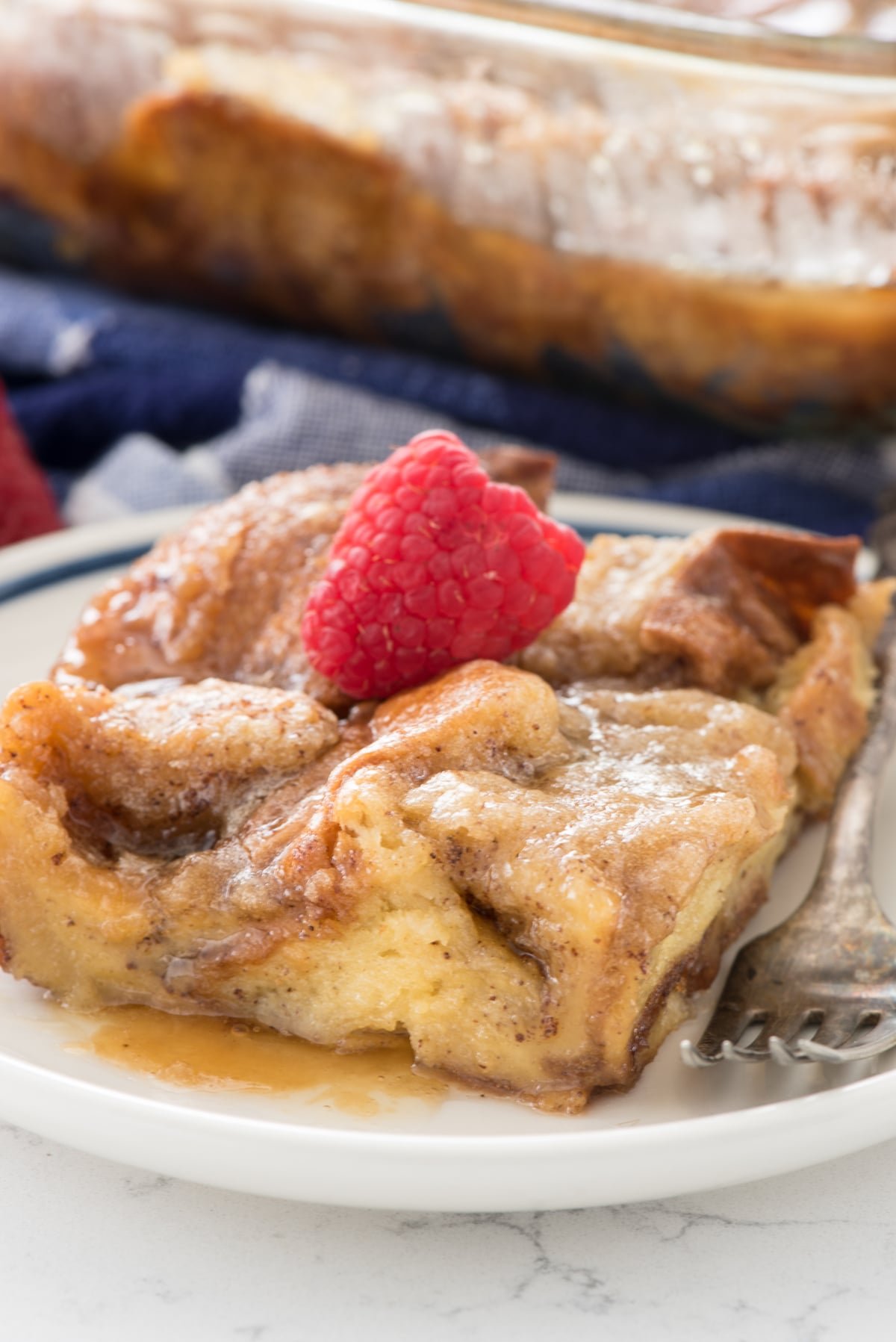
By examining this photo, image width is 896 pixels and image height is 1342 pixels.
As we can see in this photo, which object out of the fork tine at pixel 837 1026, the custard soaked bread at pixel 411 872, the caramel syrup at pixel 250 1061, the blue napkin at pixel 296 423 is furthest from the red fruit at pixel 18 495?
the fork tine at pixel 837 1026

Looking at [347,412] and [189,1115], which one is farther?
[347,412]

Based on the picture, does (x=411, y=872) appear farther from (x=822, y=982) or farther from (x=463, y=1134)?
(x=822, y=982)

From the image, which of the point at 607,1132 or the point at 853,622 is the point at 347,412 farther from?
the point at 607,1132

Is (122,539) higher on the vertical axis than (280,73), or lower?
lower

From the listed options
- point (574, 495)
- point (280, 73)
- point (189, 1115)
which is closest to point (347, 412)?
point (574, 495)

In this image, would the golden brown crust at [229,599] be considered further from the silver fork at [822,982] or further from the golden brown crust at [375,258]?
the golden brown crust at [375,258]

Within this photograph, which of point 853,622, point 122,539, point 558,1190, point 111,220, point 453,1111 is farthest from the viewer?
point 111,220
